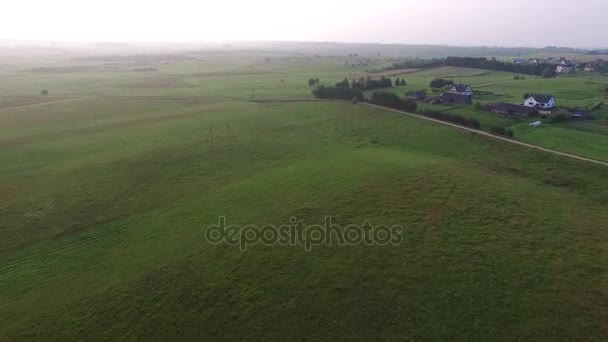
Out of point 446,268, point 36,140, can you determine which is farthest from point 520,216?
point 36,140

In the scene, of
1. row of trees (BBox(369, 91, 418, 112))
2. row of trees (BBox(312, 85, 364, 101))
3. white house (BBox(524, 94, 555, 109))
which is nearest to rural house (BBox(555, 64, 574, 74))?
white house (BBox(524, 94, 555, 109))

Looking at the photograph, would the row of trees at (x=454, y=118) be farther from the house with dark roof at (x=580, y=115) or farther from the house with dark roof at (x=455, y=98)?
the house with dark roof at (x=580, y=115)

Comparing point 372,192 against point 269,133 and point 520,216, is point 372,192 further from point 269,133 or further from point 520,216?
point 269,133

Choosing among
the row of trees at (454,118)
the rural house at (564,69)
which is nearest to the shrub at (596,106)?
the row of trees at (454,118)

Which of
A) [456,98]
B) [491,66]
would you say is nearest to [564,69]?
[491,66]

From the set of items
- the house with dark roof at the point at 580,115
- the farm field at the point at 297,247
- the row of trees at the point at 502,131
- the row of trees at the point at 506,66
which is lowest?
the farm field at the point at 297,247

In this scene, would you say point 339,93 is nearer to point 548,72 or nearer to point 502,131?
point 502,131
